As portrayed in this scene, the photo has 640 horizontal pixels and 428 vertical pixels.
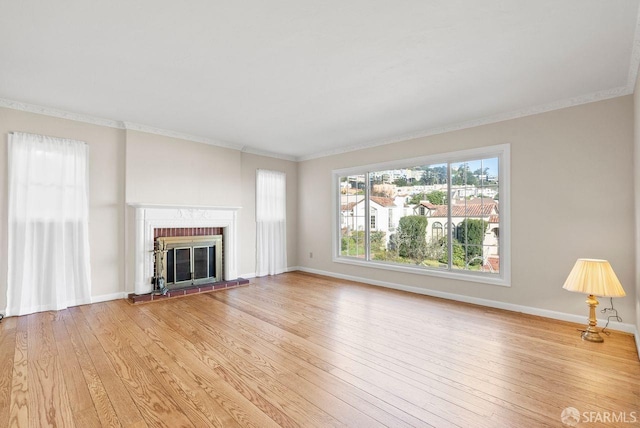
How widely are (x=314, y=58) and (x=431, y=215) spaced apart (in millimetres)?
3321

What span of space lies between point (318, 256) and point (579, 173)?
4638mm

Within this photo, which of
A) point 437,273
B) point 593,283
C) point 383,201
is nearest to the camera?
point 593,283

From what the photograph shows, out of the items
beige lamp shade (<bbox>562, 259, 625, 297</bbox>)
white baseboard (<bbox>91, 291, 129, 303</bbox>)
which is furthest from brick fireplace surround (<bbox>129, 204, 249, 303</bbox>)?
beige lamp shade (<bbox>562, 259, 625, 297</bbox>)

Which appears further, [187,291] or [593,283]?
[187,291]

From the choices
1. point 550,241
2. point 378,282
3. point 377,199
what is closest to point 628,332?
point 550,241

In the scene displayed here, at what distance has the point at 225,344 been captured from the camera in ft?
9.84

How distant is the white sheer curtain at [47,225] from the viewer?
384 centimetres

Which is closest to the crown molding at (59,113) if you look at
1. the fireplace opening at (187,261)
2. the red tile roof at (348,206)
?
the fireplace opening at (187,261)

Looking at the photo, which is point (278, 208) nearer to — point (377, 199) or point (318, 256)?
point (318, 256)

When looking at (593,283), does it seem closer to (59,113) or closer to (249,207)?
(249,207)

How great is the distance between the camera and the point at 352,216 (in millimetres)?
6254

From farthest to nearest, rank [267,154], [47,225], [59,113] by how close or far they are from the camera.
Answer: [267,154], [59,113], [47,225]

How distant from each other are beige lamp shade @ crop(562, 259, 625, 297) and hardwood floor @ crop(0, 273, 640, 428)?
52 cm

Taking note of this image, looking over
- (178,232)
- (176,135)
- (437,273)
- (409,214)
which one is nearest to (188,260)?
(178,232)
